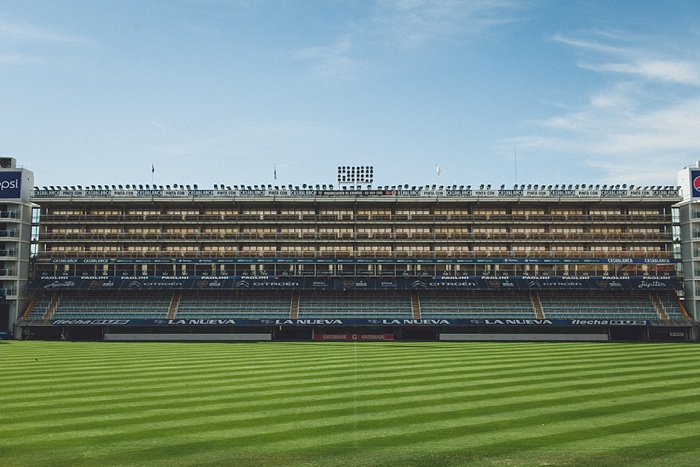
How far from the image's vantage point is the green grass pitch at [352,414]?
16.8 metres

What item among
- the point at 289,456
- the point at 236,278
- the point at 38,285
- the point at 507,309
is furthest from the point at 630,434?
the point at 38,285

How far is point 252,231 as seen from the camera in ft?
278

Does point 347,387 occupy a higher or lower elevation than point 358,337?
higher

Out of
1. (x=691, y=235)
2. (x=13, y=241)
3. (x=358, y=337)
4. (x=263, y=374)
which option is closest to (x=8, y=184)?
(x=13, y=241)

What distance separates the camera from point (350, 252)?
83625 millimetres

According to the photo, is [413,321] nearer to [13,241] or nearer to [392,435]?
[13,241]

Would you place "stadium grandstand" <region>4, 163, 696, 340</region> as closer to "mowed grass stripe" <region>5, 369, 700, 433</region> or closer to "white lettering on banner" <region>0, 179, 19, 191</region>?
"white lettering on banner" <region>0, 179, 19, 191</region>

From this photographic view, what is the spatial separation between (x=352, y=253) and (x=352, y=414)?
6176 cm

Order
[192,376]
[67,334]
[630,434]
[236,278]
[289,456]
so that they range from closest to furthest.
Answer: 1. [289,456]
2. [630,434]
3. [192,376]
4. [67,334]
5. [236,278]

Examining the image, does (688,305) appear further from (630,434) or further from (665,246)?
(630,434)

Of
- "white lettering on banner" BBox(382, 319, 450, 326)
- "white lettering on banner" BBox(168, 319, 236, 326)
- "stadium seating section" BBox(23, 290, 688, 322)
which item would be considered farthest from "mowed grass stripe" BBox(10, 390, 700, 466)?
"stadium seating section" BBox(23, 290, 688, 322)

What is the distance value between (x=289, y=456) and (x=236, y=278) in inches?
2573

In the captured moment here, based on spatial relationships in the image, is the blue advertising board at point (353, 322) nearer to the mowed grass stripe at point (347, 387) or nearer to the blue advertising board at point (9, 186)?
the blue advertising board at point (9, 186)

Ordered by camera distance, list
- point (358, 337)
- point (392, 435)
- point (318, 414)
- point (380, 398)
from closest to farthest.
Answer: point (392, 435) < point (318, 414) < point (380, 398) < point (358, 337)
